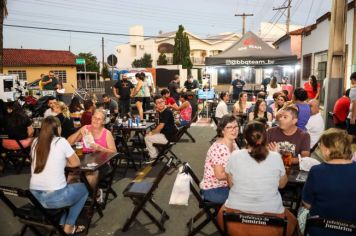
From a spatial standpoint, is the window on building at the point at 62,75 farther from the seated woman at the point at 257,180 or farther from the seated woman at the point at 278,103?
the seated woman at the point at 257,180

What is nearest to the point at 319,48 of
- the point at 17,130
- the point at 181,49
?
the point at 17,130

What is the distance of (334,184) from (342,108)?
5.35 m

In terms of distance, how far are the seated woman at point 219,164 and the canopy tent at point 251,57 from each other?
24.7 ft

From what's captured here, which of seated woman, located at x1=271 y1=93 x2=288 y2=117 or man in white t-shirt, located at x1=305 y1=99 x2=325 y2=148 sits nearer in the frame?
man in white t-shirt, located at x1=305 y1=99 x2=325 y2=148

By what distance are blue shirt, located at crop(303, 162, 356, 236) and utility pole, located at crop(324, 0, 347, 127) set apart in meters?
5.59

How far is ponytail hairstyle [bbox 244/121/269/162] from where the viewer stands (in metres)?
3.13

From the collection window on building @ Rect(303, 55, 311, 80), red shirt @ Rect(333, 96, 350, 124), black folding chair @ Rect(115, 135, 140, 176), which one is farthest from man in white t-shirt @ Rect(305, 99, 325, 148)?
window on building @ Rect(303, 55, 311, 80)

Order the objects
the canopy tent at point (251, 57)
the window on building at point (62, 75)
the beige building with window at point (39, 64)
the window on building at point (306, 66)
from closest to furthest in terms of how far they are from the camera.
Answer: the canopy tent at point (251, 57)
the window on building at point (306, 66)
the beige building with window at point (39, 64)
the window on building at point (62, 75)

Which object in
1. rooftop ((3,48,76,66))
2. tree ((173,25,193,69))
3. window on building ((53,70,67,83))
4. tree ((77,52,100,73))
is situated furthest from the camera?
tree ((77,52,100,73))

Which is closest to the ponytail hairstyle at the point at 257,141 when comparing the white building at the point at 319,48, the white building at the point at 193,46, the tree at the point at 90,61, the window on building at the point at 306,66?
the white building at the point at 319,48

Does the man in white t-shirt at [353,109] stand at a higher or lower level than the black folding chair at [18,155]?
higher

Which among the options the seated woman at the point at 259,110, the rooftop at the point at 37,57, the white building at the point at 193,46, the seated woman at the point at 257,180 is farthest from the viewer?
the white building at the point at 193,46

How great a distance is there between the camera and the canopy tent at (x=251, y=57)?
11.4 meters

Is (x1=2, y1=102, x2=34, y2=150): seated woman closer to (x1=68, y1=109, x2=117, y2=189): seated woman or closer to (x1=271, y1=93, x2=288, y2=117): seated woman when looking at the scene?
(x1=68, y1=109, x2=117, y2=189): seated woman
